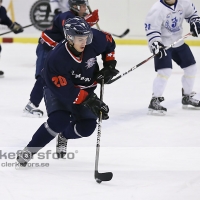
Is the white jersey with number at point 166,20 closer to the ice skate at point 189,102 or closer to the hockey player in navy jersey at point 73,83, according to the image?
the ice skate at point 189,102

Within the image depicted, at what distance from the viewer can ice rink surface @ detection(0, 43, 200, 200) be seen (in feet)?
10.1

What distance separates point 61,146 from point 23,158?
0.32 metres

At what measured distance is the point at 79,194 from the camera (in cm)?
302

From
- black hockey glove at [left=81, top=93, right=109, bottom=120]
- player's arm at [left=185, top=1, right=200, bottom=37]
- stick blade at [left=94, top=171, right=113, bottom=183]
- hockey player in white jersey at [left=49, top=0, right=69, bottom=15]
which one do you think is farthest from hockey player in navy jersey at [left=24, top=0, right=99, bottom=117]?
hockey player in white jersey at [left=49, top=0, right=69, bottom=15]

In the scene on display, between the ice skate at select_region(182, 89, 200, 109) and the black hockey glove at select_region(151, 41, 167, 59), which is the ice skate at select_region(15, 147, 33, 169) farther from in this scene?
the ice skate at select_region(182, 89, 200, 109)

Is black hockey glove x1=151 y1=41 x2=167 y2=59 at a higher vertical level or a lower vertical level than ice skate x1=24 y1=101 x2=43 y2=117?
higher

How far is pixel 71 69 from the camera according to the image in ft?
11.1

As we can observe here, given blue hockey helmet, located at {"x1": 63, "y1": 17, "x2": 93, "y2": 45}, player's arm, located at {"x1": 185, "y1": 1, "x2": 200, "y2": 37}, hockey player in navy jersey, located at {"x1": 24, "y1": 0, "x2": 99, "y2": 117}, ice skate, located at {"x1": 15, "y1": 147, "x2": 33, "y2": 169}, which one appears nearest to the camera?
blue hockey helmet, located at {"x1": 63, "y1": 17, "x2": 93, "y2": 45}

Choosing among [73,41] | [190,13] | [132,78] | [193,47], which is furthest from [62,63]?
[193,47]

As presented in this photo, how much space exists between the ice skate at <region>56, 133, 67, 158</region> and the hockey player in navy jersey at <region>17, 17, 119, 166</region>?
0.9 inches

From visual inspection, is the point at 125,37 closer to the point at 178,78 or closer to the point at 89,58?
the point at 178,78

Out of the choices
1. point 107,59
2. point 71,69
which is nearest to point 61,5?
point 107,59

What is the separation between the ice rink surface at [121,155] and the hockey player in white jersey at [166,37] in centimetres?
25

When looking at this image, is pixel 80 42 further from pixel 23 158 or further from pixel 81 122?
pixel 23 158
